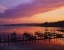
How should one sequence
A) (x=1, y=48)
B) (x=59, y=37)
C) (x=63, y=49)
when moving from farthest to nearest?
1. (x=59, y=37)
2. (x=1, y=48)
3. (x=63, y=49)

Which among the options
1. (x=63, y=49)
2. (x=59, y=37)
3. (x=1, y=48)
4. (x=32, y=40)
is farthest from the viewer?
(x=59, y=37)

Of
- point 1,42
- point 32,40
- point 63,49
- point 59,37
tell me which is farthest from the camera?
point 59,37

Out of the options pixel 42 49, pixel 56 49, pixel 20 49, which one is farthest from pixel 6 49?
pixel 56 49

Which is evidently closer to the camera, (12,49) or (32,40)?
(12,49)

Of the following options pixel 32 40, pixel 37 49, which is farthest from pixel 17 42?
pixel 37 49

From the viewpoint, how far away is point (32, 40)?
122ft

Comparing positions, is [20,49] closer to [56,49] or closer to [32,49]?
[32,49]

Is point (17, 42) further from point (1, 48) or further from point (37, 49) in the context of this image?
point (37, 49)

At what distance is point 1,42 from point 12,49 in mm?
5646

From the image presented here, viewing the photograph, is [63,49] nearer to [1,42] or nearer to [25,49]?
[25,49]

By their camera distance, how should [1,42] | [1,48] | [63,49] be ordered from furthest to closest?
[1,42]
[1,48]
[63,49]

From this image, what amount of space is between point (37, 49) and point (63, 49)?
526 cm

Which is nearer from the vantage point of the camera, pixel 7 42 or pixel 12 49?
pixel 12 49

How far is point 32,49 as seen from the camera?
27.8 metres
